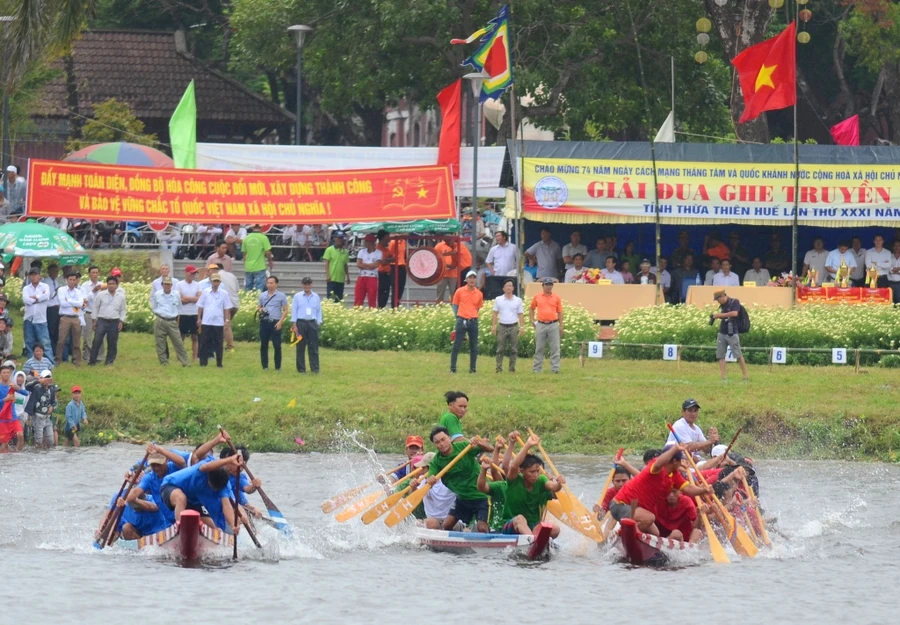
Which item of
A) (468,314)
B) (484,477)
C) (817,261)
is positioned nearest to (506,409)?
(468,314)

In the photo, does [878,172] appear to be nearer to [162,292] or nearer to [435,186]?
[435,186]

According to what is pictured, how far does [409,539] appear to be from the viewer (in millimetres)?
17500

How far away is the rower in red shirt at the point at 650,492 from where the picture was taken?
1592 centimetres

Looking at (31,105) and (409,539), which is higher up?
(31,105)

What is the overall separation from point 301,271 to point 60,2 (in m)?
9.97

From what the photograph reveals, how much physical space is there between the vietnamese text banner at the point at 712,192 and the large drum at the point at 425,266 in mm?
2062

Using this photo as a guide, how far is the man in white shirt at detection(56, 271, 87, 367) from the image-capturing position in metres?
26.3

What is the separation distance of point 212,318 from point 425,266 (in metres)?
6.51

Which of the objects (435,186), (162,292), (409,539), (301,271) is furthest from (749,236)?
(409,539)

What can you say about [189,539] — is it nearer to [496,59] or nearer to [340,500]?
[340,500]

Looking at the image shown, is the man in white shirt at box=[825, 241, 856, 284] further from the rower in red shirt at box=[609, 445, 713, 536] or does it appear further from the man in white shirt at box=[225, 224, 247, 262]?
the rower in red shirt at box=[609, 445, 713, 536]

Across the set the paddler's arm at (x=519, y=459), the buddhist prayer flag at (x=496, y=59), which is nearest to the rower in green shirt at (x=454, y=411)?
the paddler's arm at (x=519, y=459)

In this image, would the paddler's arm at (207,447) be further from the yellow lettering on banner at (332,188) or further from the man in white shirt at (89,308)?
the yellow lettering on banner at (332,188)

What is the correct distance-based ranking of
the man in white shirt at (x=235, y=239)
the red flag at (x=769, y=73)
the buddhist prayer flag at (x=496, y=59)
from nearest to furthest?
the red flag at (x=769, y=73)
the buddhist prayer flag at (x=496, y=59)
the man in white shirt at (x=235, y=239)
